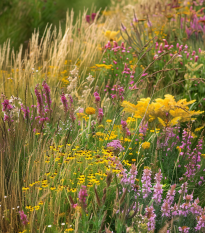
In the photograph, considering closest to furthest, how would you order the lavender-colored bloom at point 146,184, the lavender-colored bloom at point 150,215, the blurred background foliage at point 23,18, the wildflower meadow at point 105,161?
the lavender-colored bloom at point 150,215, the wildflower meadow at point 105,161, the lavender-colored bloom at point 146,184, the blurred background foliage at point 23,18

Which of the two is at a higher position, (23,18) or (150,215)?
(23,18)

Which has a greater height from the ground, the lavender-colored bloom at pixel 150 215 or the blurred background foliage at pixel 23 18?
the blurred background foliage at pixel 23 18

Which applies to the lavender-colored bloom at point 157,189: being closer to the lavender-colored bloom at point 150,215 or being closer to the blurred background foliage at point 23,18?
the lavender-colored bloom at point 150,215

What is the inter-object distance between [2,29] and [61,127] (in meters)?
5.40

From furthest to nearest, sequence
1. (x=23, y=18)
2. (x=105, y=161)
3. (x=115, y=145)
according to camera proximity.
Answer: (x=23, y=18) → (x=115, y=145) → (x=105, y=161)

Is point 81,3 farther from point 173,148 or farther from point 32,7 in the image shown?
point 173,148

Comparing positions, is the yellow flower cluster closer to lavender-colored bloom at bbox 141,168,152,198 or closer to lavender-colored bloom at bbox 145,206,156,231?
lavender-colored bloom at bbox 141,168,152,198

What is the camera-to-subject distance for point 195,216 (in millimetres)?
1754

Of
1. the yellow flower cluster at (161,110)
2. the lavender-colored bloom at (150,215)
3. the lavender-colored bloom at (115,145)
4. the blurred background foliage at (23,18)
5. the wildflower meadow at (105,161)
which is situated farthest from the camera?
the blurred background foliage at (23,18)

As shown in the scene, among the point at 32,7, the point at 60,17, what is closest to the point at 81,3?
the point at 60,17

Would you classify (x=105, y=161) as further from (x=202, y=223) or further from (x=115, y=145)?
(x=202, y=223)

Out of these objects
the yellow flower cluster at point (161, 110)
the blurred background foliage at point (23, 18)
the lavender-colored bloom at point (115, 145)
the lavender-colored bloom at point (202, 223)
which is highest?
the blurred background foliage at point (23, 18)

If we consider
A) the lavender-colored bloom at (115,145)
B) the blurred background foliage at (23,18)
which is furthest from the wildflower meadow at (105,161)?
the blurred background foliage at (23,18)

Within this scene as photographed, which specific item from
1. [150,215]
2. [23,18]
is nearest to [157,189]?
[150,215]
